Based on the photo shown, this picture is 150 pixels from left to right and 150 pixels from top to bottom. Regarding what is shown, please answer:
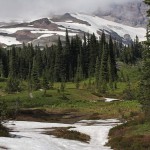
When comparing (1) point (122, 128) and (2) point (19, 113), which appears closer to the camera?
(1) point (122, 128)

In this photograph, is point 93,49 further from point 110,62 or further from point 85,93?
point 85,93

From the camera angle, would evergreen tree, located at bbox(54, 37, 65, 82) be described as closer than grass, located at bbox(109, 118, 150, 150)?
No

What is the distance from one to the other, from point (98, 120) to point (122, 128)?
68.2ft

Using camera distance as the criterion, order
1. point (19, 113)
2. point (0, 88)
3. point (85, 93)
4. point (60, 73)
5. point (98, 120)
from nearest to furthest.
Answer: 1. point (98, 120)
2. point (19, 113)
3. point (85, 93)
4. point (0, 88)
5. point (60, 73)

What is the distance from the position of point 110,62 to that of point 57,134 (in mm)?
132709

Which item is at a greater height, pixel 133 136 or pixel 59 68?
pixel 133 136

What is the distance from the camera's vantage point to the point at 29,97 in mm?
103625

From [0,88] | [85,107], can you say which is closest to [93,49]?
[0,88]

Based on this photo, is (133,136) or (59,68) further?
(59,68)

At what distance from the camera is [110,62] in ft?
563

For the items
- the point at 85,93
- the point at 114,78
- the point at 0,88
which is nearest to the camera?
the point at 85,93

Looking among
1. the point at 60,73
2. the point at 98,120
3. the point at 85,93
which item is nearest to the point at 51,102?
the point at 85,93

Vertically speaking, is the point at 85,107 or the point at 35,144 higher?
the point at 35,144

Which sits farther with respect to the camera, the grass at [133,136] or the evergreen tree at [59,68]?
the evergreen tree at [59,68]
